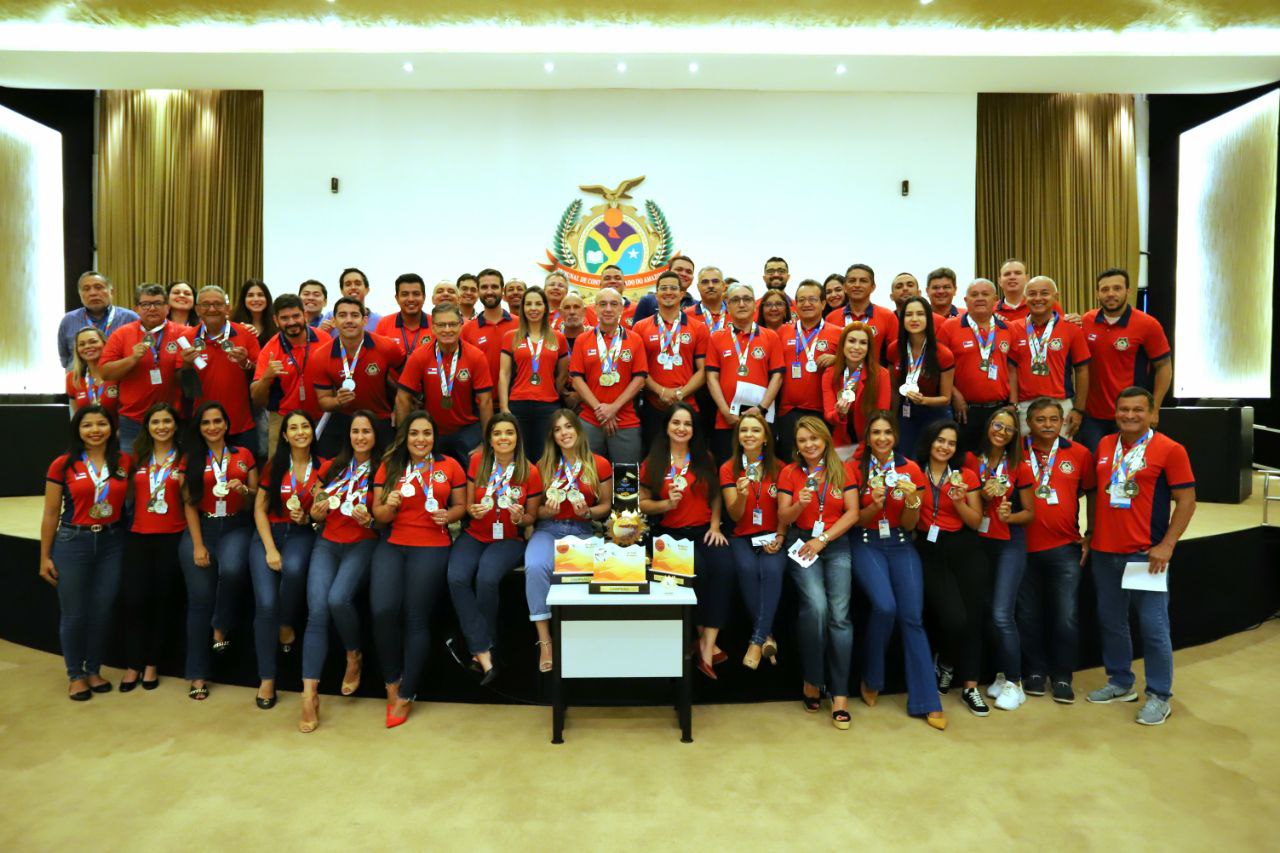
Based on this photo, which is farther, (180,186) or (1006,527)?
(180,186)

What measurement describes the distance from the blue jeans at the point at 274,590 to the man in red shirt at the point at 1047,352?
3994mm

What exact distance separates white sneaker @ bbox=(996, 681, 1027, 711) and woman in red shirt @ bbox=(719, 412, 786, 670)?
1101mm

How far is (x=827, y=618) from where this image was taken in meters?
3.80

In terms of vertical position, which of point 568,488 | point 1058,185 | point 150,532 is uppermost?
point 1058,185

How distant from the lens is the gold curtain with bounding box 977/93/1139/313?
854 cm

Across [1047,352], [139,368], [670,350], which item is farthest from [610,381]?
[139,368]

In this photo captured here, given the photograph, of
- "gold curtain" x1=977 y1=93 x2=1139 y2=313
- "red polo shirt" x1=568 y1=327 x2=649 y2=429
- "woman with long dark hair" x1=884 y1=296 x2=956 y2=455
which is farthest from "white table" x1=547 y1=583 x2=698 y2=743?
"gold curtain" x1=977 y1=93 x2=1139 y2=313

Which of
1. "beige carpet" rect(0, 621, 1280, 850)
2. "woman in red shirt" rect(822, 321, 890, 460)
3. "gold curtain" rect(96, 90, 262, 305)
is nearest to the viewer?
"beige carpet" rect(0, 621, 1280, 850)

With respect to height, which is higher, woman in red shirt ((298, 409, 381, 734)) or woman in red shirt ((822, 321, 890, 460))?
woman in red shirt ((822, 321, 890, 460))

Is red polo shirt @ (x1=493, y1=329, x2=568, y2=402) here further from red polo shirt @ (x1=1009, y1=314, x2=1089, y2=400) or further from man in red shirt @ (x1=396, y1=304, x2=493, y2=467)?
red polo shirt @ (x1=1009, y1=314, x2=1089, y2=400)

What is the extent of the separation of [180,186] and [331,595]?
22.6 ft

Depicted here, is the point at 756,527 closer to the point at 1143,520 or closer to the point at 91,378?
the point at 1143,520

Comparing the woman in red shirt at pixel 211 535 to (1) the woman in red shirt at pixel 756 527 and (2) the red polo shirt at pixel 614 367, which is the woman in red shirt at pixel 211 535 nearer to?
(2) the red polo shirt at pixel 614 367

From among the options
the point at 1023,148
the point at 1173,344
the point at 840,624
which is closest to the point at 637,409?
the point at 840,624
